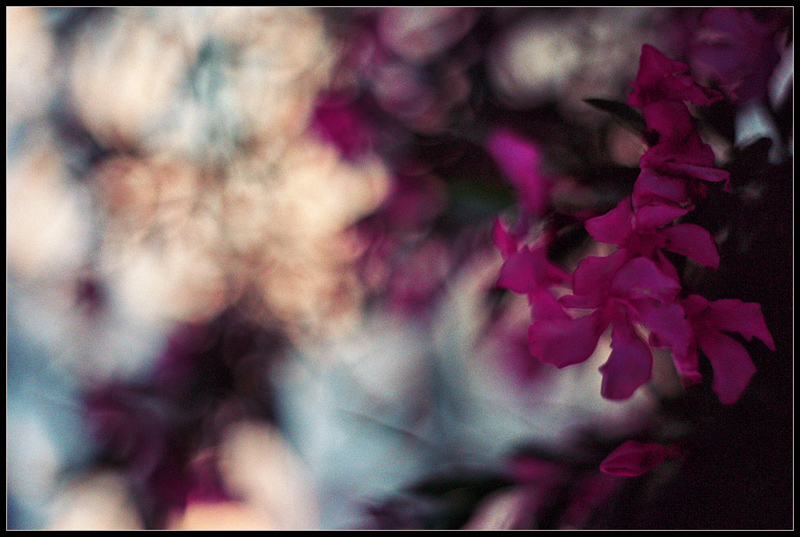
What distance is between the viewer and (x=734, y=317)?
1.28 ft

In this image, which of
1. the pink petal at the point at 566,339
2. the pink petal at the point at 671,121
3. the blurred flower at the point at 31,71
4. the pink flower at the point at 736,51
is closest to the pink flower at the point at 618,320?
the pink petal at the point at 566,339

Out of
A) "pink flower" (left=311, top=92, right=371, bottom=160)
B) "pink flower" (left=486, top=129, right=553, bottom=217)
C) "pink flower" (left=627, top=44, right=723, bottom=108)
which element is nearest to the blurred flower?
"pink flower" (left=311, top=92, right=371, bottom=160)

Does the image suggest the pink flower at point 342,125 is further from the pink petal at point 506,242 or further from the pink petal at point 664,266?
the pink petal at point 664,266

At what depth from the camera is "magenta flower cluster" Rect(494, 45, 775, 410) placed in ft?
1.12

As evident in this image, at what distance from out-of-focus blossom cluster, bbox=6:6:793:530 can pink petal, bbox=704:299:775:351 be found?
0.10 meters

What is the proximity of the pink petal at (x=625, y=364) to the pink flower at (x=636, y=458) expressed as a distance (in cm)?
13

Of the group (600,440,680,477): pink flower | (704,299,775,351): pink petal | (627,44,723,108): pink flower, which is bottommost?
(600,440,680,477): pink flower

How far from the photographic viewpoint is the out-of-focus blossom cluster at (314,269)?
49 centimetres

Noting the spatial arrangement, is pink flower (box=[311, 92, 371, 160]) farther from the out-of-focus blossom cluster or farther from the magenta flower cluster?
the magenta flower cluster

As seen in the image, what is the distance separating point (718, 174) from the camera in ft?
1.18

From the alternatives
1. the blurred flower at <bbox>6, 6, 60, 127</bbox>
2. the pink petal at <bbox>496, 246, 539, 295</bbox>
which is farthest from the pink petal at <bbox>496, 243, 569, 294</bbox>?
the blurred flower at <bbox>6, 6, 60, 127</bbox>

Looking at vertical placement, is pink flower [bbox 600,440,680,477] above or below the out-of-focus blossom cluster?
below

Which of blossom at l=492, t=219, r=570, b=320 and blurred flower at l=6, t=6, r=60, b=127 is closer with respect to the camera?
blossom at l=492, t=219, r=570, b=320

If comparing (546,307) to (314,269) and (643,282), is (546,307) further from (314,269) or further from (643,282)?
(314,269)
